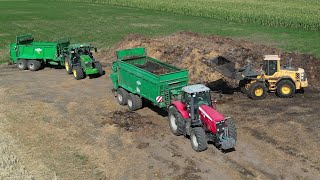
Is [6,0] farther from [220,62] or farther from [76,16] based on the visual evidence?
[220,62]

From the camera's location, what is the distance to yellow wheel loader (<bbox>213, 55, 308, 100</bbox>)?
2097 centimetres

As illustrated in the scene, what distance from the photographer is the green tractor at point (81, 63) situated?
2510cm

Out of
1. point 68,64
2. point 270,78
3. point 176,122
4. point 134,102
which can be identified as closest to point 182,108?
point 176,122

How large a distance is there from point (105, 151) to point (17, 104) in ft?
25.1

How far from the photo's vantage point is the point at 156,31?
41.7 metres

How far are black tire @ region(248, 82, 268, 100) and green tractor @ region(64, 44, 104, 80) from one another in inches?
390

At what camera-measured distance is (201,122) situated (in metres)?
15.3

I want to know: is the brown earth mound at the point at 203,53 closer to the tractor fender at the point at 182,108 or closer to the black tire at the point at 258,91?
the black tire at the point at 258,91

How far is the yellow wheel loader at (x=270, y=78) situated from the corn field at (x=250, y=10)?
2127 centimetres

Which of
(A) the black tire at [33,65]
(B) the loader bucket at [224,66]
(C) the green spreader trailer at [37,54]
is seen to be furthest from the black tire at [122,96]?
(A) the black tire at [33,65]

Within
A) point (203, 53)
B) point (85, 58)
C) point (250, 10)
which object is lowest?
point (85, 58)

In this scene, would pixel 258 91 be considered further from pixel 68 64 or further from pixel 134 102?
pixel 68 64

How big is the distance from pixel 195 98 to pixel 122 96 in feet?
19.2

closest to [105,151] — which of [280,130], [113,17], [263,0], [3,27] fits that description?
[280,130]
